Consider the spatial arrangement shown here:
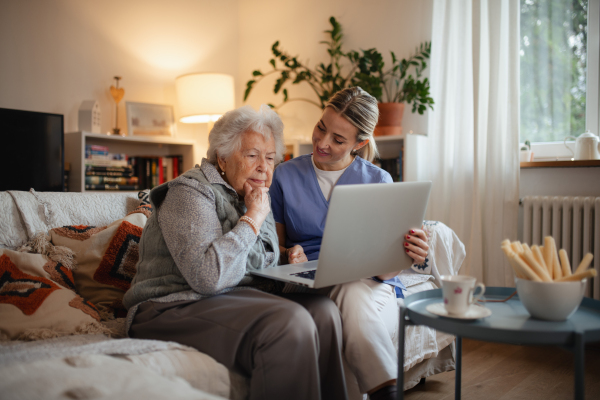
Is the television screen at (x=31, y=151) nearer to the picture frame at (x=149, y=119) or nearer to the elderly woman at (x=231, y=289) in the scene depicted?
the picture frame at (x=149, y=119)

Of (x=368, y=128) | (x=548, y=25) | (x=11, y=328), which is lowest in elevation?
(x=11, y=328)

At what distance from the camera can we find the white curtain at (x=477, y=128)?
255 centimetres

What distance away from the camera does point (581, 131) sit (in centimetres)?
259

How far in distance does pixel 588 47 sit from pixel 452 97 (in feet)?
2.39

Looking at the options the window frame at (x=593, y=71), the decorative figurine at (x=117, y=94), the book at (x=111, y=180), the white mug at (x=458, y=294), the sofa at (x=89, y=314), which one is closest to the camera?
the sofa at (x=89, y=314)

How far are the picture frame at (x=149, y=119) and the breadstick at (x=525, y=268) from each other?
2.89 metres

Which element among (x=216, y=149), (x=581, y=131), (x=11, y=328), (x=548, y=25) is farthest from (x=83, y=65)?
(x=581, y=131)

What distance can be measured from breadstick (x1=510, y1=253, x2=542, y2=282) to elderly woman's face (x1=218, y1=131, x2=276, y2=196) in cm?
77

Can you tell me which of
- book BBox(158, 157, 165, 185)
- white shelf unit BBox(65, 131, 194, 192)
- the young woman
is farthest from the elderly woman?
book BBox(158, 157, 165, 185)

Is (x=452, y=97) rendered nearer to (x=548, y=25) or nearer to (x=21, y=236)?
(x=548, y=25)

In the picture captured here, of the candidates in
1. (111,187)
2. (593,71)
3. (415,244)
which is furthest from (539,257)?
(111,187)

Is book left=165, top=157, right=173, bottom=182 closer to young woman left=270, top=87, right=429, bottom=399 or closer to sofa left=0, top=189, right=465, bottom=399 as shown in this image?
sofa left=0, top=189, right=465, bottom=399

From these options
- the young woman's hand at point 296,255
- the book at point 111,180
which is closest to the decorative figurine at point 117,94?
the book at point 111,180

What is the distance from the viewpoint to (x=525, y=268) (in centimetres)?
99
